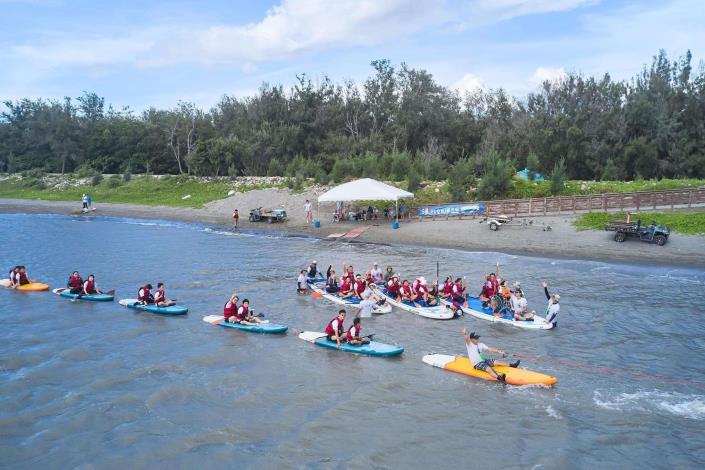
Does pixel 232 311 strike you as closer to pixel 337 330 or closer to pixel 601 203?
pixel 337 330

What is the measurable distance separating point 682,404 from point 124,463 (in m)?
12.5

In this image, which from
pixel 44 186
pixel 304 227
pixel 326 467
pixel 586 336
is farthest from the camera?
pixel 44 186

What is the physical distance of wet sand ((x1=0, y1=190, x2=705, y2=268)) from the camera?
98.0ft

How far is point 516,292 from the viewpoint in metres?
20.0

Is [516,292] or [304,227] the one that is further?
[304,227]

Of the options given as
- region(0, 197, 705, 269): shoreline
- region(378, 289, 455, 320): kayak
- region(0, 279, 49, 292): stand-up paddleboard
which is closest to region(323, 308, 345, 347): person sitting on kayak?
region(378, 289, 455, 320): kayak

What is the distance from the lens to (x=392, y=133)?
65750mm

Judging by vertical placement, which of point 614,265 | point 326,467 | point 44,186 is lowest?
point 326,467

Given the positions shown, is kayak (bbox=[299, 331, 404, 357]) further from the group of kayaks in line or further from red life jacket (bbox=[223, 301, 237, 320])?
red life jacket (bbox=[223, 301, 237, 320])

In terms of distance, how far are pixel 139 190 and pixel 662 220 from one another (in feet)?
157

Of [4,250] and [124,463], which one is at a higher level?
[4,250]

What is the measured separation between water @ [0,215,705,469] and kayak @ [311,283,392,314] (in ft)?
1.37

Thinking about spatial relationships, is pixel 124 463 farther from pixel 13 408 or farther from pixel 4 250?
pixel 4 250

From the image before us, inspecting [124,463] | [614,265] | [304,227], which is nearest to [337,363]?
[124,463]
